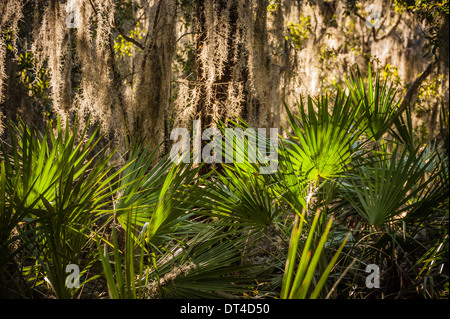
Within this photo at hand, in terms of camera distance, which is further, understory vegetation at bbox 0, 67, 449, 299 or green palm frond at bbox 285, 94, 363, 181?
green palm frond at bbox 285, 94, 363, 181

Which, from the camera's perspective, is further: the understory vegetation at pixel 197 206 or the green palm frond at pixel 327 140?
the green palm frond at pixel 327 140

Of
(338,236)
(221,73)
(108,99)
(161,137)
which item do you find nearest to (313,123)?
(338,236)

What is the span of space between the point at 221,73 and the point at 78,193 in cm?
162

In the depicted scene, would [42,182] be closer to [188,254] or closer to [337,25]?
[188,254]

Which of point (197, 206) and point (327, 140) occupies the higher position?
point (327, 140)

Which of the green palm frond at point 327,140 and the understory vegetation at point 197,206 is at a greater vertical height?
the green palm frond at point 327,140

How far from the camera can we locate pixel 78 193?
1959 mm

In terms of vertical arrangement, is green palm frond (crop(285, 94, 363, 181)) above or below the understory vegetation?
above

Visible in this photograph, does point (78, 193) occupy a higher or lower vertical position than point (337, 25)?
lower

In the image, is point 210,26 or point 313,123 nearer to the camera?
point 313,123

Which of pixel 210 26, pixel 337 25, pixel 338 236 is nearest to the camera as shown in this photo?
pixel 338 236
